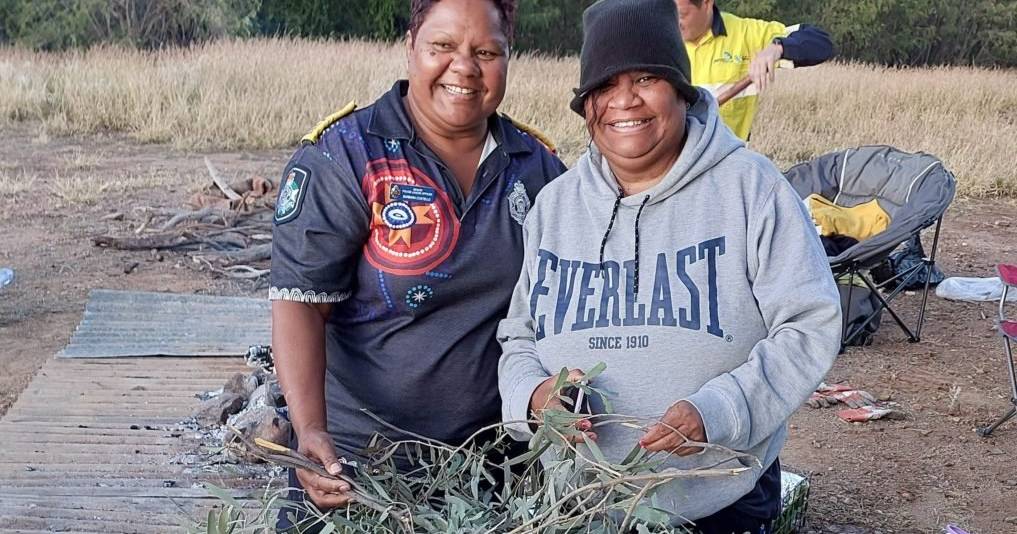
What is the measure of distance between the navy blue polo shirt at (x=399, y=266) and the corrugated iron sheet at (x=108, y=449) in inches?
36.5

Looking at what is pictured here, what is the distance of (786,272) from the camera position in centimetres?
174

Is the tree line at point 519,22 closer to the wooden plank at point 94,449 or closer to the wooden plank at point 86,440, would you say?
the wooden plank at point 86,440

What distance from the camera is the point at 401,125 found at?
2039 millimetres

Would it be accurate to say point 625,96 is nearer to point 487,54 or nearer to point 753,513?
point 487,54

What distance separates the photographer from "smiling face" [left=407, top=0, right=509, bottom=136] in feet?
6.50

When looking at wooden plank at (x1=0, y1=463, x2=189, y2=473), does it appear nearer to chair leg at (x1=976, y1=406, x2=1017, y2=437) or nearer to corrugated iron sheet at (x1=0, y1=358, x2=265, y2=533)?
corrugated iron sheet at (x1=0, y1=358, x2=265, y2=533)

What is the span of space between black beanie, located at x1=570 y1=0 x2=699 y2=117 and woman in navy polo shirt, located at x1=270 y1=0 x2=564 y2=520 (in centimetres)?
24

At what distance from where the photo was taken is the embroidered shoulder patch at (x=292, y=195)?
1.95 meters

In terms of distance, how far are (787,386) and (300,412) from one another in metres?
0.85

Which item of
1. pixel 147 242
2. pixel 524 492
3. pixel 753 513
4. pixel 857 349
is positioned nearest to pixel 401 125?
pixel 524 492

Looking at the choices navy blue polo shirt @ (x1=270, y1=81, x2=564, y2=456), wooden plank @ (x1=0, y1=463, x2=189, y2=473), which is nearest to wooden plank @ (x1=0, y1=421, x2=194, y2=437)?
wooden plank @ (x1=0, y1=463, x2=189, y2=473)

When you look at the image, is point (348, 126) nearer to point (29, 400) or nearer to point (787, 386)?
point (787, 386)

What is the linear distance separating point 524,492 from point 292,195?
26.5 inches

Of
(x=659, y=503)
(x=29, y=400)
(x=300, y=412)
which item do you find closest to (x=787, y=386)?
(x=659, y=503)
